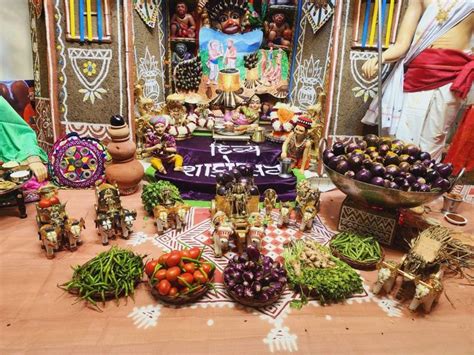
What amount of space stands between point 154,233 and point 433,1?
123 inches

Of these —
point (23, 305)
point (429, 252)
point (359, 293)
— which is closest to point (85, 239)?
point (23, 305)

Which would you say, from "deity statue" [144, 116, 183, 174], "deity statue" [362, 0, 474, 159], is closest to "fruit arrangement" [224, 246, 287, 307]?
"deity statue" [144, 116, 183, 174]

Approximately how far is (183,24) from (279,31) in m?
1.26

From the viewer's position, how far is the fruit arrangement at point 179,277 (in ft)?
6.20

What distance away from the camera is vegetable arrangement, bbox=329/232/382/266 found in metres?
2.28

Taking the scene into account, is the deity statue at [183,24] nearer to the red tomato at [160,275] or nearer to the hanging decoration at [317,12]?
the hanging decoration at [317,12]

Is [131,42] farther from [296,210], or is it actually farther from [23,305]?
[23,305]

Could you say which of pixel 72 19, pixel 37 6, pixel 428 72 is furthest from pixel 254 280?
pixel 37 6

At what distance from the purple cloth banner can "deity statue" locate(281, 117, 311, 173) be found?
16 centimetres

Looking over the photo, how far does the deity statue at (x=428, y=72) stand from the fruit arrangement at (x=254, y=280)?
2.26 meters

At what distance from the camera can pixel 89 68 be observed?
3.72 metres

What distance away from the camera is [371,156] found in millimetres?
2572

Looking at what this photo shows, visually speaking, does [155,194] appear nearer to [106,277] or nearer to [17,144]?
[106,277]

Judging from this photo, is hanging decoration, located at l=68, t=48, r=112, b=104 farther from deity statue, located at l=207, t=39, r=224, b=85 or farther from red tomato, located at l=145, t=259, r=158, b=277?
red tomato, located at l=145, t=259, r=158, b=277
